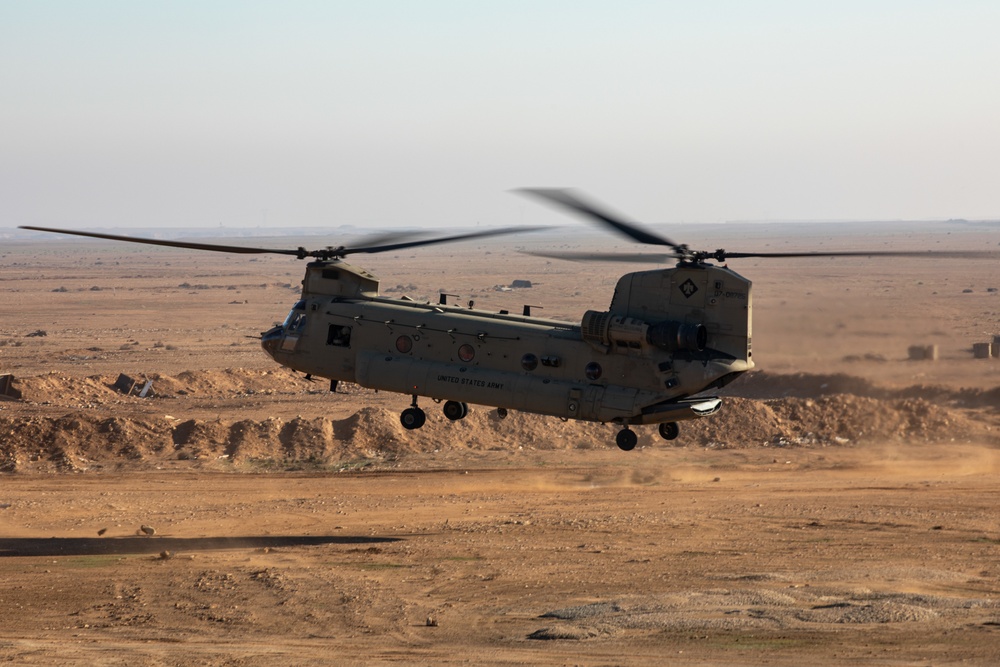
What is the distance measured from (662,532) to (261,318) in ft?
208

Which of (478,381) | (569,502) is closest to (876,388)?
(569,502)

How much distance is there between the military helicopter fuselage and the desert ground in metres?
3.11

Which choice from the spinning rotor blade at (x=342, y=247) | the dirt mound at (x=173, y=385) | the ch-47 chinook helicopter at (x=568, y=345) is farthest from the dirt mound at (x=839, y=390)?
A: the spinning rotor blade at (x=342, y=247)

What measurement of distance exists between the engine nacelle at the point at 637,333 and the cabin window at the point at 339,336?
19.4 ft

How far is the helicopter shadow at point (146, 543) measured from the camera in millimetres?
26016

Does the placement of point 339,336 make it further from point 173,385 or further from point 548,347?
point 173,385

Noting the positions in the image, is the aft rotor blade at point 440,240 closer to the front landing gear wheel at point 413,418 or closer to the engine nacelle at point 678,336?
the engine nacelle at point 678,336

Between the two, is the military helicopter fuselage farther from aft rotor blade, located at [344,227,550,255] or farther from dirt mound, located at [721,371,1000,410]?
dirt mound, located at [721,371,1000,410]

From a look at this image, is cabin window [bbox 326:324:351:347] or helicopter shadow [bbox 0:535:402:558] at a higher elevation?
cabin window [bbox 326:324:351:347]

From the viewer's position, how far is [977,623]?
19.0m

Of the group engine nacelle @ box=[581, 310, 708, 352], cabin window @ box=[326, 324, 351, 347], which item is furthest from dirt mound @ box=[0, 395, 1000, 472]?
engine nacelle @ box=[581, 310, 708, 352]

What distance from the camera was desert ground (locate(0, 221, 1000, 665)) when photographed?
19500 mm

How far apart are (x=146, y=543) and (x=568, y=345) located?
10.4 m

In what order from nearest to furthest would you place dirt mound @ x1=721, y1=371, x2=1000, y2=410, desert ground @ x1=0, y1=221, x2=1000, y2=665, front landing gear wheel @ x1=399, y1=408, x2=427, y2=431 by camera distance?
desert ground @ x1=0, y1=221, x2=1000, y2=665, front landing gear wheel @ x1=399, y1=408, x2=427, y2=431, dirt mound @ x1=721, y1=371, x2=1000, y2=410
